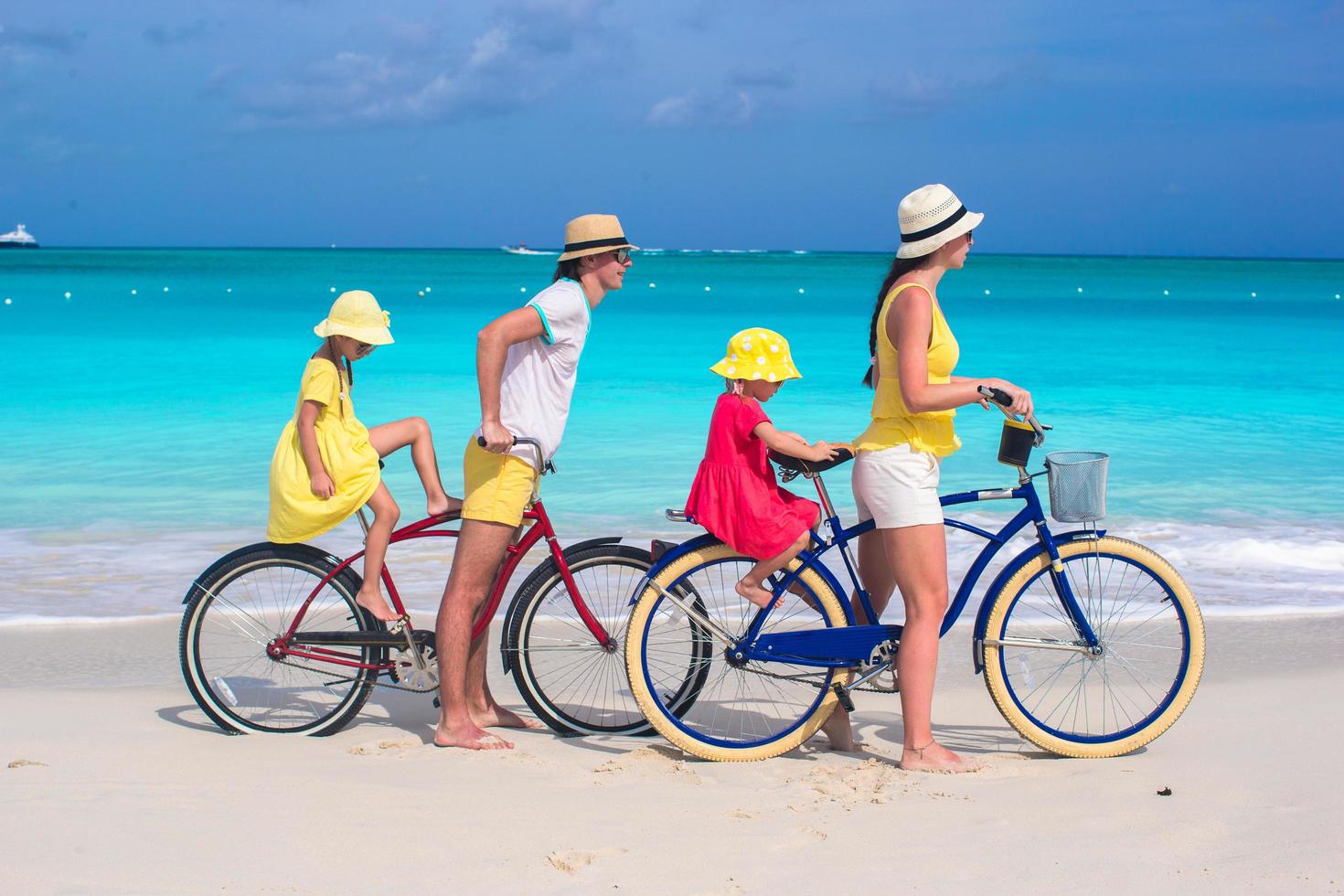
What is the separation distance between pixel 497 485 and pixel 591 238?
0.81m

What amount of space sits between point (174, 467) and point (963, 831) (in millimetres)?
9291

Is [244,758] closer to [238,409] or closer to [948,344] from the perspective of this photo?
[948,344]

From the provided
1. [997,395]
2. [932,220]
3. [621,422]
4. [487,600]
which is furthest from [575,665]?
[621,422]

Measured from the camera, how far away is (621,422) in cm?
1459

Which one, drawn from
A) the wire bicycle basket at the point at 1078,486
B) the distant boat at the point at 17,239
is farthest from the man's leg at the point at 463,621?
the distant boat at the point at 17,239

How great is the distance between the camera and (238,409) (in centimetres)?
1566

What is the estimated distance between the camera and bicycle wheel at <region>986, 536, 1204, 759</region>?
383 centimetres

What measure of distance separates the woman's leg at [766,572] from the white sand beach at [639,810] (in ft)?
1.69

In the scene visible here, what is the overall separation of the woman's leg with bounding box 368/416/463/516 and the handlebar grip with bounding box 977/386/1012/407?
5.48 ft

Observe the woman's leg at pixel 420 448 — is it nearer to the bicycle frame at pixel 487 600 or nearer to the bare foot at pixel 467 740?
the bicycle frame at pixel 487 600

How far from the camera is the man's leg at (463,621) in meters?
3.90

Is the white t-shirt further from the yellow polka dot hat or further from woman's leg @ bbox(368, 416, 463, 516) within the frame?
the yellow polka dot hat

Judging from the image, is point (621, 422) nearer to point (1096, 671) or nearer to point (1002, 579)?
point (1096, 671)

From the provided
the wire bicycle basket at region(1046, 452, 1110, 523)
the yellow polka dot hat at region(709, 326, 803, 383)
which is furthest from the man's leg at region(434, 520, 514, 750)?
the wire bicycle basket at region(1046, 452, 1110, 523)
